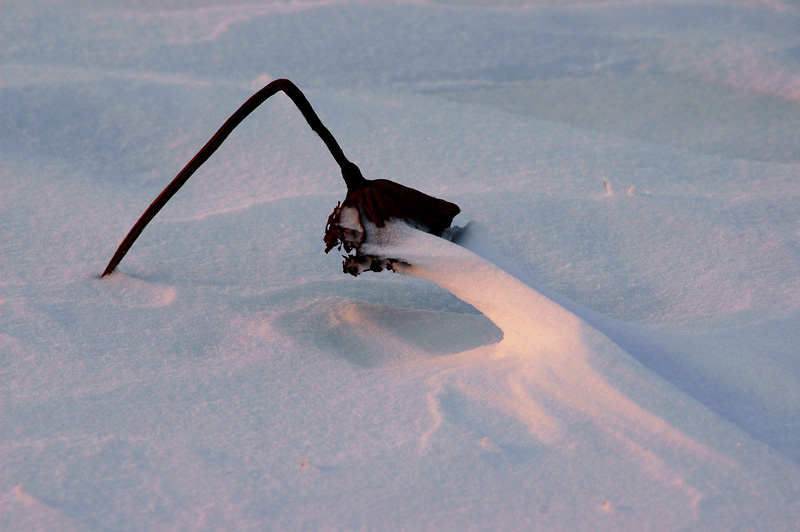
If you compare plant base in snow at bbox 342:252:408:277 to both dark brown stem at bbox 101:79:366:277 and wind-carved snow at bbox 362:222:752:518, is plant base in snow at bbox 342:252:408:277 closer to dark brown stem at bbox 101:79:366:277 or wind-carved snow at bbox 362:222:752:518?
wind-carved snow at bbox 362:222:752:518

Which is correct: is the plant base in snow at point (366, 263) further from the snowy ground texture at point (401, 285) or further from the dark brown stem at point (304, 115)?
the dark brown stem at point (304, 115)

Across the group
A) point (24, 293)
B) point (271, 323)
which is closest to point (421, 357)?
point (271, 323)

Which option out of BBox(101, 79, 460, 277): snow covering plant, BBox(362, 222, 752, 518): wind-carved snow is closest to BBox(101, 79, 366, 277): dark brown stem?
BBox(101, 79, 460, 277): snow covering plant

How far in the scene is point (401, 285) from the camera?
6.43 ft

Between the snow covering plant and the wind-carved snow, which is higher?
the snow covering plant

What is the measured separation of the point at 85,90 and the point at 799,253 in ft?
7.77

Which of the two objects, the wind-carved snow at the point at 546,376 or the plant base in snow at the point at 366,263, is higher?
the plant base in snow at the point at 366,263

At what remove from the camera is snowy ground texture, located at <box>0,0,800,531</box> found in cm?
118

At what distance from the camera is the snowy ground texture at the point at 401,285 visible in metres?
1.18

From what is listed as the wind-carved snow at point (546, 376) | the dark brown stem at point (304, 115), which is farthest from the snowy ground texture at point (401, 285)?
the dark brown stem at point (304, 115)

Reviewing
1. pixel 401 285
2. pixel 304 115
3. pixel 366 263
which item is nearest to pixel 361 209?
pixel 366 263

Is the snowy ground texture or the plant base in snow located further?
the plant base in snow

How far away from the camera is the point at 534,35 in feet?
12.2

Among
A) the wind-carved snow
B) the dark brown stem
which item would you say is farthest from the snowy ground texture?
the dark brown stem
